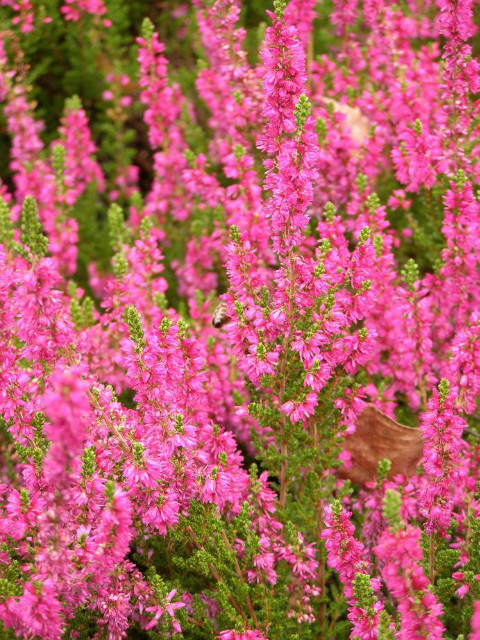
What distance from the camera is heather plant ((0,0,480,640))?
266cm

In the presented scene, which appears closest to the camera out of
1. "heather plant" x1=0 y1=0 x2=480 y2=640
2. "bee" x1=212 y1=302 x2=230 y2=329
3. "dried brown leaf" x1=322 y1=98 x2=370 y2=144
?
"heather plant" x1=0 y1=0 x2=480 y2=640

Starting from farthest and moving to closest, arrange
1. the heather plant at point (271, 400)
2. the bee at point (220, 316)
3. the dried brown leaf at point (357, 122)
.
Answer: the dried brown leaf at point (357, 122) < the bee at point (220, 316) < the heather plant at point (271, 400)

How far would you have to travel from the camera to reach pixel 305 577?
3.13m

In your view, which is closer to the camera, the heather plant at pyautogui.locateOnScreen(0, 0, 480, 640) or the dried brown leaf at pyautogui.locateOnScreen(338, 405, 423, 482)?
the heather plant at pyautogui.locateOnScreen(0, 0, 480, 640)

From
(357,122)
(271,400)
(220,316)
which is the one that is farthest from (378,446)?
(357,122)

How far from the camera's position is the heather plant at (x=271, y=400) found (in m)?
2.66

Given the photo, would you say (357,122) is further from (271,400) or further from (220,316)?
(271,400)

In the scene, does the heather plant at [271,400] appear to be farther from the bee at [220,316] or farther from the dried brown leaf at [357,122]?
the dried brown leaf at [357,122]

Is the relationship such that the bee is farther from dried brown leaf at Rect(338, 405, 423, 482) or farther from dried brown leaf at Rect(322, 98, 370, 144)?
dried brown leaf at Rect(322, 98, 370, 144)

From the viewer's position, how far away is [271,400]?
129 inches

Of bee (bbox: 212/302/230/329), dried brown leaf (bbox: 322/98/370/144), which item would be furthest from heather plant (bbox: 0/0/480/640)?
dried brown leaf (bbox: 322/98/370/144)

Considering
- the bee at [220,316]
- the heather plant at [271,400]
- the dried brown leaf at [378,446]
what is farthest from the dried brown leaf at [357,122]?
the dried brown leaf at [378,446]

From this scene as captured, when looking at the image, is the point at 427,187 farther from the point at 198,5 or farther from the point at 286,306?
the point at 198,5

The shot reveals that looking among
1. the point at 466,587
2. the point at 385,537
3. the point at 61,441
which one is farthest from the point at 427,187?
the point at 61,441
